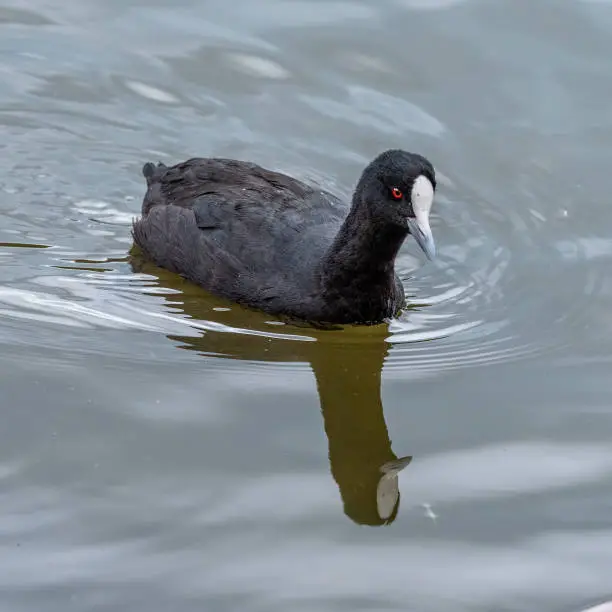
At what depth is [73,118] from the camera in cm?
905

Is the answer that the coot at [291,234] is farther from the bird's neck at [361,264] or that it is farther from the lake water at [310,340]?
the lake water at [310,340]

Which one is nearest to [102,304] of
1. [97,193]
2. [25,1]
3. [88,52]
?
[97,193]

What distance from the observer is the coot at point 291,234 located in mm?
6574

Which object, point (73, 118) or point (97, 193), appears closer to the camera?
point (97, 193)

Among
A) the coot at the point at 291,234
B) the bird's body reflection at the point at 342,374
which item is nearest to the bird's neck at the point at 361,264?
the coot at the point at 291,234

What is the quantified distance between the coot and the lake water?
149 millimetres

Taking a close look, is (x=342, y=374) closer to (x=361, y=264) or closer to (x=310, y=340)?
(x=310, y=340)

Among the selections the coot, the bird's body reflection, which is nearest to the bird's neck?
the coot

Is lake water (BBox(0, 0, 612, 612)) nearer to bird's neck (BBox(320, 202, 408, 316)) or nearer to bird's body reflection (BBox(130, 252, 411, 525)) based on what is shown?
bird's body reflection (BBox(130, 252, 411, 525))

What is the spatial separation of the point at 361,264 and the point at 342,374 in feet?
2.31

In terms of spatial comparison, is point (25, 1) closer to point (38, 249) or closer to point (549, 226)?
point (38, 249)

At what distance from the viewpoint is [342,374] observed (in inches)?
253

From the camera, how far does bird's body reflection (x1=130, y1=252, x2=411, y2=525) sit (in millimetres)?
5430

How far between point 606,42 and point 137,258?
408 cm
